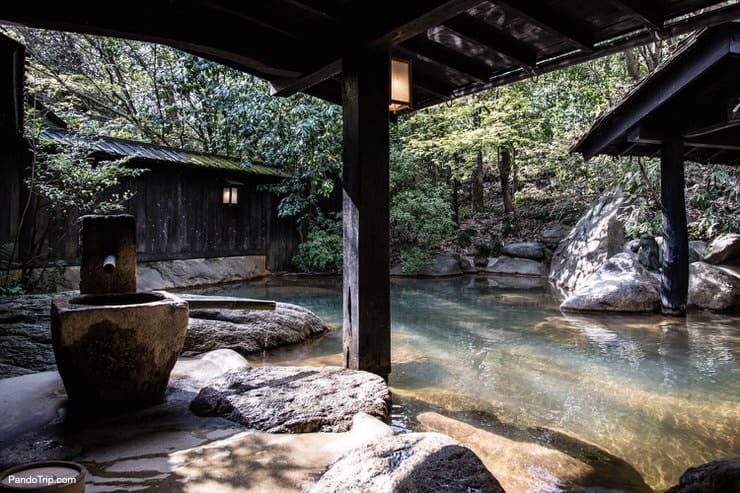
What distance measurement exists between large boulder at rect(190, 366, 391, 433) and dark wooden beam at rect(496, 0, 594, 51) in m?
3.04

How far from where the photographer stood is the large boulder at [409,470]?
207 cm

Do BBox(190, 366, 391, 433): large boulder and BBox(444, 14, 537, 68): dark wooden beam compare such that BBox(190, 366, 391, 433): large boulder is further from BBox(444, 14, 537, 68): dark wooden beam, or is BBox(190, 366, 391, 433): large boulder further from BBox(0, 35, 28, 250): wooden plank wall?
BBox(0, 35, 28, 250): wooden plank wall

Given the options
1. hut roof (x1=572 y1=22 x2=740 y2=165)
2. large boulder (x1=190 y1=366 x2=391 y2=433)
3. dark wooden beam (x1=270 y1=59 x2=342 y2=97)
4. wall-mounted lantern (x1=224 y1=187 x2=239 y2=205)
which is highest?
hut roof (x1=572 y1=22 x2=740 y2=165)

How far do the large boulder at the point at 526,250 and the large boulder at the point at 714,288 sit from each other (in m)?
5.97

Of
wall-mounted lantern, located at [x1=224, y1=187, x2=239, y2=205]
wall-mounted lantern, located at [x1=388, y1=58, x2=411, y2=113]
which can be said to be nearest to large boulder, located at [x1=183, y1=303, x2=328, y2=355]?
wall-mounted lantern, located at [x1=388, y1=58, x2=411, y2=113]

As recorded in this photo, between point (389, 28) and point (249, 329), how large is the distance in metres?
4.07

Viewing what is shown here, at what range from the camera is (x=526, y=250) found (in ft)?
50.0

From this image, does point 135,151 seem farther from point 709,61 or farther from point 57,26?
point 709,61

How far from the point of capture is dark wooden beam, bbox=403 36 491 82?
438 centimetres

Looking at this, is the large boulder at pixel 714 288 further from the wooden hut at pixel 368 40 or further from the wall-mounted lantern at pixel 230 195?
the wall-mounted lantern at pixel 230 195

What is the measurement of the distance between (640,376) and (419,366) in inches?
92.2

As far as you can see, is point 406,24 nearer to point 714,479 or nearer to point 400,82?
point 400,82

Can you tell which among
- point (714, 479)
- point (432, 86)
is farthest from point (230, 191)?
point (714, 479)

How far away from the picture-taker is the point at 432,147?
1648 centimetres
